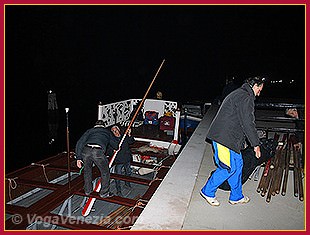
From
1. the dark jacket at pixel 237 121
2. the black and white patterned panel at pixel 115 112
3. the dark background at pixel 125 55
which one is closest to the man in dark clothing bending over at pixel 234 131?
the dark jacket at pixel 237 121

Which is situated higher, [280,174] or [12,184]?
[280,174]

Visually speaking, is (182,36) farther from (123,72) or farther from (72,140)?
(72,140)

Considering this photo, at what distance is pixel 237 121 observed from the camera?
3342mm

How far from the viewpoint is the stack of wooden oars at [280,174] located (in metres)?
3.84

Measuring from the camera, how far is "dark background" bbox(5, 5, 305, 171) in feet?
63.1

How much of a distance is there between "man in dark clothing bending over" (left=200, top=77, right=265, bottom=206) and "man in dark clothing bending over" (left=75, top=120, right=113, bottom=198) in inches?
84.7

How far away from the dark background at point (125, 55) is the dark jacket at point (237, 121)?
1379 centimetres

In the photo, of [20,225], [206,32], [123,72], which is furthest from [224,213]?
[123,72]

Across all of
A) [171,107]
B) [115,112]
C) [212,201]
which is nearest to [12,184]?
[115,112]

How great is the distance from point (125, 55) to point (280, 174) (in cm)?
2336

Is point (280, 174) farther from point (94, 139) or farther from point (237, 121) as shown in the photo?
point (94, 139)

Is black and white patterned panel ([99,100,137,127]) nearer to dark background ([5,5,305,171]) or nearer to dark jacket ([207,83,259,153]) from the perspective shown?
dark jacket ([207,83,259,153])

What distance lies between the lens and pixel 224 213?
3.39 meters

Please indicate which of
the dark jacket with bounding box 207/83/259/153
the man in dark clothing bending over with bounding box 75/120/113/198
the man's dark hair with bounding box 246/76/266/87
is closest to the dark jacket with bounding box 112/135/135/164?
the man in dark clothing bending over with bounding box 75/120/113/198
